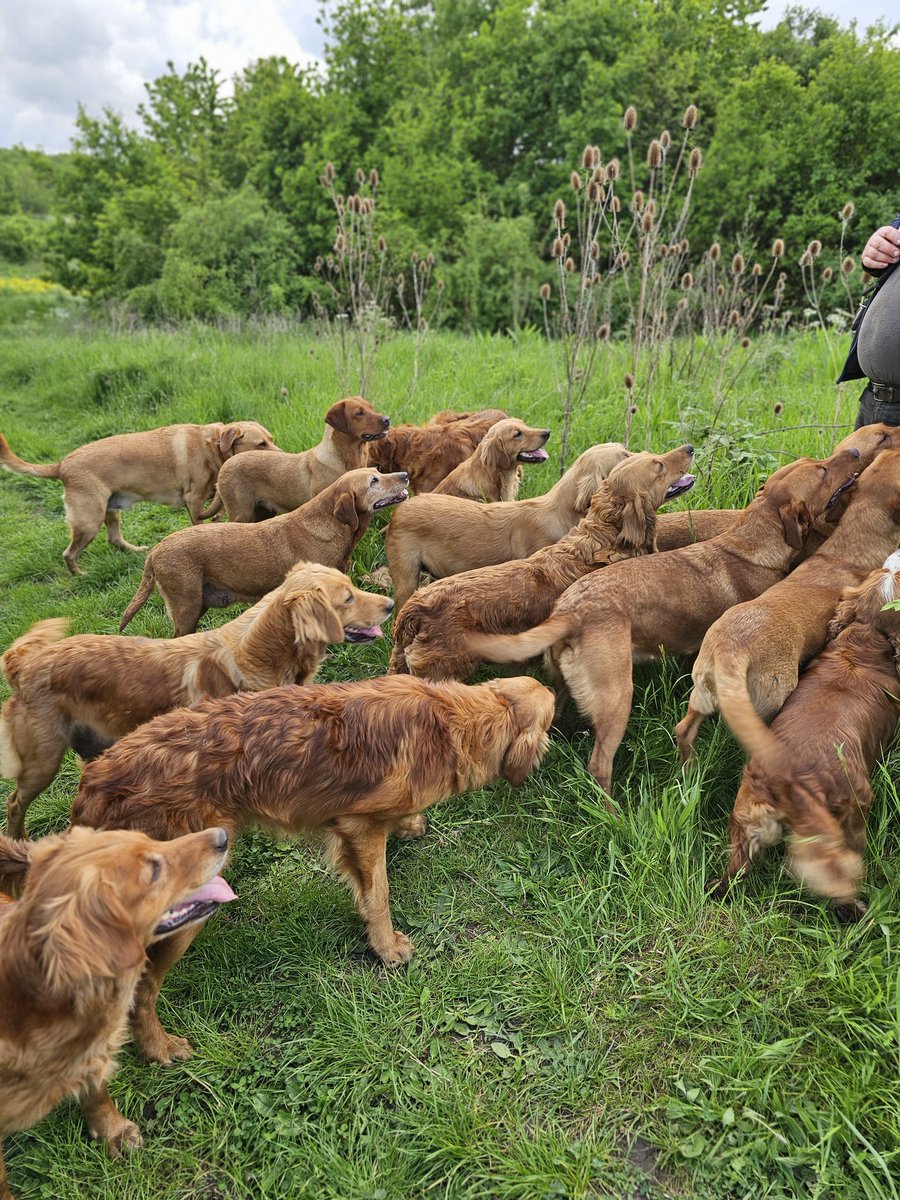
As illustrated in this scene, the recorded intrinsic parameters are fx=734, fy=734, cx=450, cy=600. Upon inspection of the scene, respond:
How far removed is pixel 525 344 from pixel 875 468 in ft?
23.7

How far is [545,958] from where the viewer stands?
2.89m

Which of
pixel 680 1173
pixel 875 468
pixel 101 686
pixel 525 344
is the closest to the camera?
pixel 680 1173

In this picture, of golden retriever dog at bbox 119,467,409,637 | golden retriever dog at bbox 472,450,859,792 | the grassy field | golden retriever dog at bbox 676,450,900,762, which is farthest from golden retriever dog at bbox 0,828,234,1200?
golden retriever dog at bbox 119,467,409,637

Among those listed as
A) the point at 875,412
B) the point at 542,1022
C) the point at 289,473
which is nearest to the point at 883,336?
the point at 875,412

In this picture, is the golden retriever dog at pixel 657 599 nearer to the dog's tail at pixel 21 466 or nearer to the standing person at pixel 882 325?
the standing person at pixel 882 325

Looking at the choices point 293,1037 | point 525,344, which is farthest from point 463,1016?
point 525,344

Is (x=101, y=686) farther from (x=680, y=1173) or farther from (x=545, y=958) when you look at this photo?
(x=680, y=1173)

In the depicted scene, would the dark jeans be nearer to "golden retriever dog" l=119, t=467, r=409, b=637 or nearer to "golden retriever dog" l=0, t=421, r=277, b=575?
"golden retriever dog" l=119, t=467, r=409, b=637

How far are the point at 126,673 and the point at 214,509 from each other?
3314 mm

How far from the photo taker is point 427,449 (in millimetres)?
6207

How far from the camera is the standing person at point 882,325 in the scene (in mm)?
3807

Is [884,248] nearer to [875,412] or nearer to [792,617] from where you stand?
[875,412]

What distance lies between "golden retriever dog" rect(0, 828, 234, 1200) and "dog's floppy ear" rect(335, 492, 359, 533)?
3083 mm

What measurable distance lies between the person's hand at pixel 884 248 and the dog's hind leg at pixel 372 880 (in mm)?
3916
